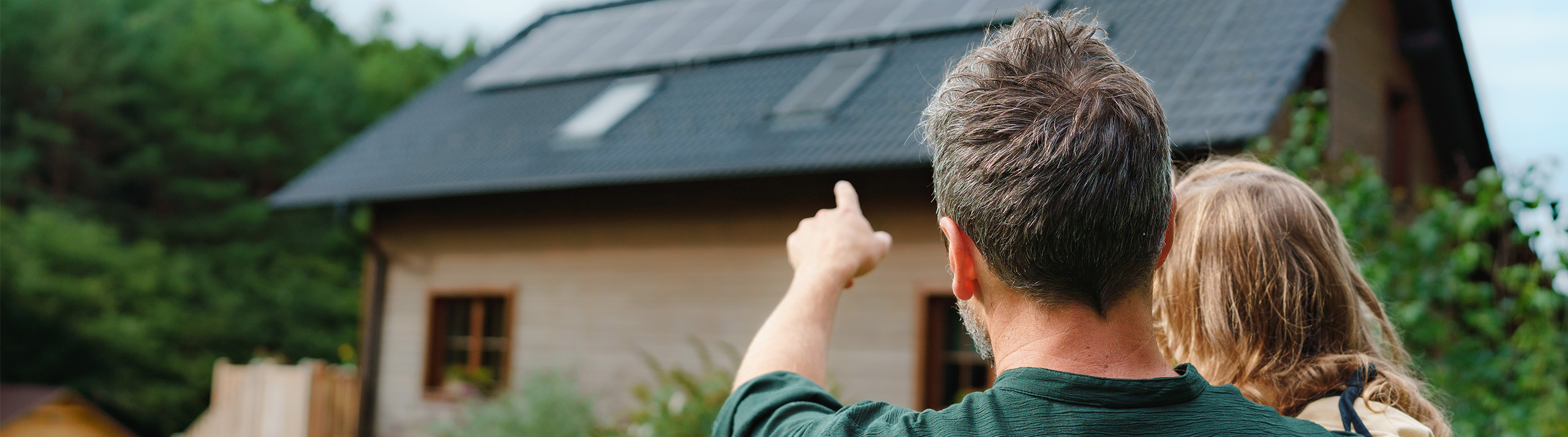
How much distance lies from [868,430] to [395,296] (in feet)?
37.1

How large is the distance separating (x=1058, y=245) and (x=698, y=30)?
11275mm

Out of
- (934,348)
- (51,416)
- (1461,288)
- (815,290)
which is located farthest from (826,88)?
(815,290)

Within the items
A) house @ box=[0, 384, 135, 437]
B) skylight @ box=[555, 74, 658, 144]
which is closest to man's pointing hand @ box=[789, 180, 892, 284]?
skylight @ box=[555, 74, 658, 144]

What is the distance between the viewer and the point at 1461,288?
5.84 metres

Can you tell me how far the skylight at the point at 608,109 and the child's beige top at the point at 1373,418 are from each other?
916 centimetres

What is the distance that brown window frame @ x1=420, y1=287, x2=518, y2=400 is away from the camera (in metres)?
10.7

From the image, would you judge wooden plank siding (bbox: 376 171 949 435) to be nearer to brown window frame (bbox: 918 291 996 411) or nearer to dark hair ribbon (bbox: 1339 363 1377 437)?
brown window frame (bbox: 918 291 996 411)

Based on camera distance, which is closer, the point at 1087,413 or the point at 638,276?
the point at 1087,413

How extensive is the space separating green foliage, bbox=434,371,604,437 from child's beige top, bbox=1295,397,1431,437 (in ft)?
24.3

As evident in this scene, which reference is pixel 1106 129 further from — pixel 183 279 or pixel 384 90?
pixel 384 90

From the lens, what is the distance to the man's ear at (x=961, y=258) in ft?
Result: 3.92

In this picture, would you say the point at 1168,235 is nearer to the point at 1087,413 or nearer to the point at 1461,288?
the point at 1087,413

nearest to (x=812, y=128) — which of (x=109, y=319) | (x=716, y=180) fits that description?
(x=716, y=180)

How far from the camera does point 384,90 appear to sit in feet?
96.6
